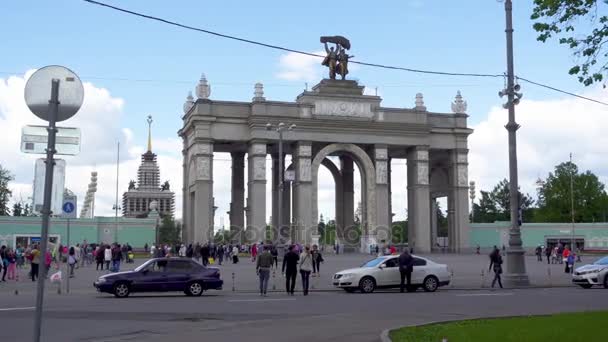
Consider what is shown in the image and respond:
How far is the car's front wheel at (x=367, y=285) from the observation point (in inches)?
1190

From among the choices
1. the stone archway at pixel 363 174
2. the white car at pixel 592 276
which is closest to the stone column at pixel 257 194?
the stone archway at pixel 363 174

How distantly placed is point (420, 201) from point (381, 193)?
4.44 meters

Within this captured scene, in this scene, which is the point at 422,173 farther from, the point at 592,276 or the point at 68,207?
the point at 68,207

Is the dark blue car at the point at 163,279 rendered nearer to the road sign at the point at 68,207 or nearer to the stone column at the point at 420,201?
the road sign at the point at 68,207

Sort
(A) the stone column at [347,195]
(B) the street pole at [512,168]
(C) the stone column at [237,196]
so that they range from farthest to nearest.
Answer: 1. (A) the stone column at [347,195]
2. (C) the stone column at [237,196]
3. (B) the street pole at [512,168]

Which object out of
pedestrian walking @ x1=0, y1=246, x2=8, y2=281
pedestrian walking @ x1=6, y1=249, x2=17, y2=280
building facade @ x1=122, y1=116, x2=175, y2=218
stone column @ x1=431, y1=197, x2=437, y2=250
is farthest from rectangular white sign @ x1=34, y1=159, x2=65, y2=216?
building facade @ x1=122, y1=116, x2=175, y2=218

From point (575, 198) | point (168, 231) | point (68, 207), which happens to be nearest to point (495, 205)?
point (575, 198)

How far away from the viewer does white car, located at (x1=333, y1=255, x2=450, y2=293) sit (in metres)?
30.2

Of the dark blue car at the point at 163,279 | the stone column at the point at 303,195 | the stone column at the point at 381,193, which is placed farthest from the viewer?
the stone column at the point at 381,193

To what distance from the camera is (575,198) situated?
11244 cm

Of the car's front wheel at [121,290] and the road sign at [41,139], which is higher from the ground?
the road sign at [41,139]

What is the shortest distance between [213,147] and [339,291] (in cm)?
4489

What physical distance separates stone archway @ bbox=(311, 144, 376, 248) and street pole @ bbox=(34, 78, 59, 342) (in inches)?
2559

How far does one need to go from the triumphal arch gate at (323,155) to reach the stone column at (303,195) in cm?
9
